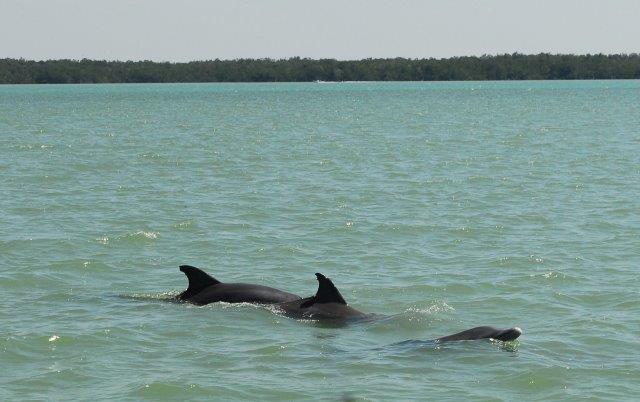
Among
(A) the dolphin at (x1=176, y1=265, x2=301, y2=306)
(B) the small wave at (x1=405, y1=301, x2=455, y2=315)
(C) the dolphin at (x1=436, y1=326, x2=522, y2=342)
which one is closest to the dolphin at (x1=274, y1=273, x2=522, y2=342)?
(A) the dolphin at (x1=176, y1=265, x2=301, y2=306)

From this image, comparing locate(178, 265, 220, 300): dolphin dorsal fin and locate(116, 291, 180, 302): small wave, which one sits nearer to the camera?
locate(178, 265, 220, 300): dolphin dorsal fin

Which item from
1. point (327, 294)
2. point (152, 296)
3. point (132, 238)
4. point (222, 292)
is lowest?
point (132, 238)

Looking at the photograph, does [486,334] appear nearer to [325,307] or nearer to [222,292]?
[325,307]

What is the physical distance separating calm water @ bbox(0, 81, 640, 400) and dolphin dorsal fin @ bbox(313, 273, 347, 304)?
0.54 m

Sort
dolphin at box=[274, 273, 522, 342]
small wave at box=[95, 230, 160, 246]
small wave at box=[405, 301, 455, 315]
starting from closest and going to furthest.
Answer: dolphin at box=[274, 273, 522, 342] < small wave at box=[405, 301, 455, 315] < small wave at box=[95, 230, 160, 246]

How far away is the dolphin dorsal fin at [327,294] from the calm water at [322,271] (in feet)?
1.76

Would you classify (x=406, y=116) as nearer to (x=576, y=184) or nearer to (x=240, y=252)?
(x=576, y=184)

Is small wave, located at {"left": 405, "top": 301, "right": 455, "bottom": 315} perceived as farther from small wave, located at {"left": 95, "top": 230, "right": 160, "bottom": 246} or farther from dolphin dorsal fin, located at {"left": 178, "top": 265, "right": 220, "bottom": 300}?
small wave, located at {"left": 95, "top": 230, "right": 160, "bottom": 246}

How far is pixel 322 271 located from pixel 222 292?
358 cm

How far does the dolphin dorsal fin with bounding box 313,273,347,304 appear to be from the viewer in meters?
17.7

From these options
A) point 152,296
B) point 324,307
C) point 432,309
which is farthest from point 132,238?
point 432,309

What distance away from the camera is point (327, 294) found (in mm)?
17844

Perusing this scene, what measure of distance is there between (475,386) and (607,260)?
9.68 meters

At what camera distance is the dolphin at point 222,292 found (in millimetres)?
18750
